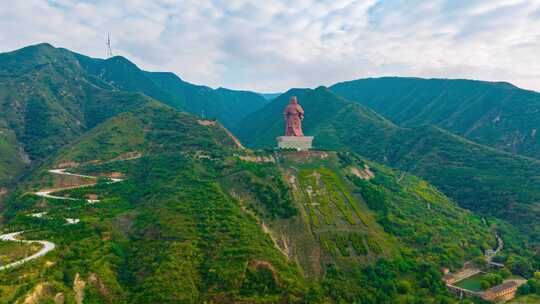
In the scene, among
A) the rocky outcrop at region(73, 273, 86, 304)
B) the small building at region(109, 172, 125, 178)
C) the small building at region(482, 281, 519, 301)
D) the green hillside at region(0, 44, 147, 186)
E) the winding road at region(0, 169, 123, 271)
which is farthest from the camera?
the green hillside at region(0, 44, 147, 186)

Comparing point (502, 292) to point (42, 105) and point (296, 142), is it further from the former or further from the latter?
point (42, 105)

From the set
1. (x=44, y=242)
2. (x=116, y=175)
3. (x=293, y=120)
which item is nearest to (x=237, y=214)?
(x=44, y=242)

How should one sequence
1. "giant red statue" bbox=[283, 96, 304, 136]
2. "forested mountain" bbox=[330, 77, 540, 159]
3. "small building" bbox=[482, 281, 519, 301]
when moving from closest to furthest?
"small building" bbox=[482, 281, 519, 301], "giant red statue" bbox=[283, 96, 304, 136], "forested mountain" bbox=[330, 77, 540, 159]

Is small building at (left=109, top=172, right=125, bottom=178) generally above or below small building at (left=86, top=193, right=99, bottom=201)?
above

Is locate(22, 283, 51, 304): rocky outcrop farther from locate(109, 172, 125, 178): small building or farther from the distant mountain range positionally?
locate(109, 172, 125, 178): small building

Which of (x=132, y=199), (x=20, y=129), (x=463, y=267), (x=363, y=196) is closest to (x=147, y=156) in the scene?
(x=132, y=199)

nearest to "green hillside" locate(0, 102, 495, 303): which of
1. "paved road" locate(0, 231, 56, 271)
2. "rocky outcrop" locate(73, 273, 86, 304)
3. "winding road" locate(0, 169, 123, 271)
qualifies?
"rocky outcrop" locate(73, 273, 86, 304)
